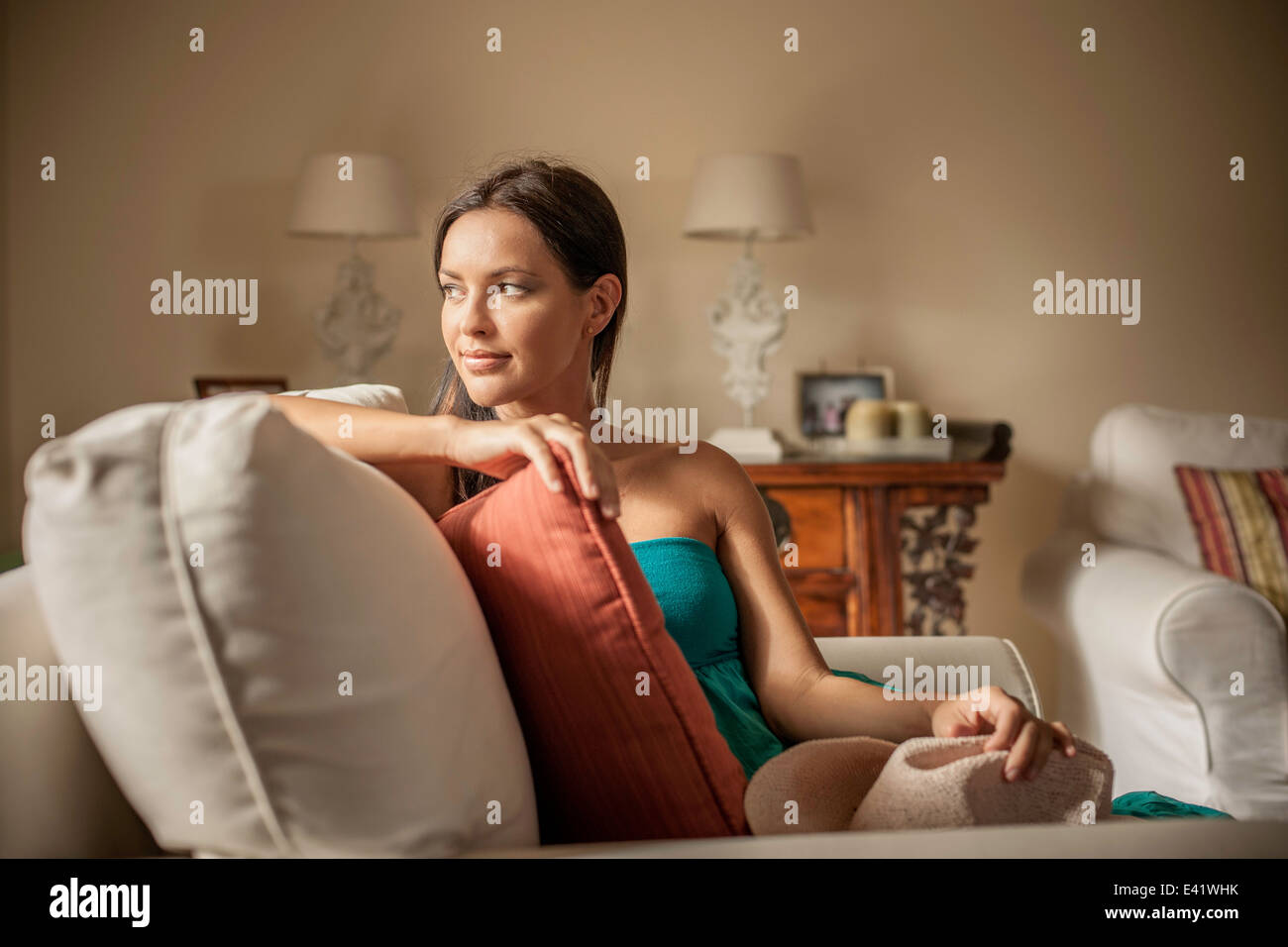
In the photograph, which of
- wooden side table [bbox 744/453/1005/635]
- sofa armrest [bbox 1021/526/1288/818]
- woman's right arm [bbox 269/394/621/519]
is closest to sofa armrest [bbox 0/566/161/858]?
woman's right arm [bbox 269/394/621/519]

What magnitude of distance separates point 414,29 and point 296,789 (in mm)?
3149

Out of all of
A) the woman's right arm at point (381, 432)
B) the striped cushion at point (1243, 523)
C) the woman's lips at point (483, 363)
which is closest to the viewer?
the woman's right arm at point (381, 432)

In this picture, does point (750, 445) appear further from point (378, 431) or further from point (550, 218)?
point (378, 431)

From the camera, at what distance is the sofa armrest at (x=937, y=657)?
1517 mm

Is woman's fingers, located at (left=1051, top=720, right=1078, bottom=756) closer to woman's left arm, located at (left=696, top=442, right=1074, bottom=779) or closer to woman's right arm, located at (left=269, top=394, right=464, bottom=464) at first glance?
woman's left arm, located at (left=696, top=442, right=1074, bottom=779)

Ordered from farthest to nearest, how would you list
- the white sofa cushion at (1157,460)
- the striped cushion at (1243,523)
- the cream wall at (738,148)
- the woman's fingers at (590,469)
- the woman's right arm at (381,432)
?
the cream wall at (738,148) → the white sofa cushion at (1157,460) → the striped cushion at (1243,523) → the woman's right arm at (381,432) → the woman's fingers at (590,469)

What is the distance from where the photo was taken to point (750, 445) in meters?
2.98

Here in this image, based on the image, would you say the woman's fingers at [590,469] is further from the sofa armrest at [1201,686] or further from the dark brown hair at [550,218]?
the sofa armrest at [1201,686]

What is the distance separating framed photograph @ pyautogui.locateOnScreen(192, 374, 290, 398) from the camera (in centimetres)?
320

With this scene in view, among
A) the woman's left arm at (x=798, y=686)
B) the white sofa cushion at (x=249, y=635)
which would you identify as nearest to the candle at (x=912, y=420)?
the woman's left arm at (x=798, y=686)

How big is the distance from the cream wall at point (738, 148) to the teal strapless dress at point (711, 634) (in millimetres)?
2285

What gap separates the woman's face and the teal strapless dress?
232 millimetres
